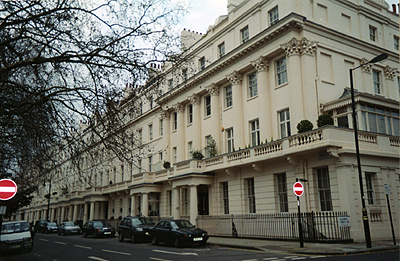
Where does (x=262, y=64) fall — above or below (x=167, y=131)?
above

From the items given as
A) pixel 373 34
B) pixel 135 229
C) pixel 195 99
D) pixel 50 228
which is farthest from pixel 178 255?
pixel 50 228

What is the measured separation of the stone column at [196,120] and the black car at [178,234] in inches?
491

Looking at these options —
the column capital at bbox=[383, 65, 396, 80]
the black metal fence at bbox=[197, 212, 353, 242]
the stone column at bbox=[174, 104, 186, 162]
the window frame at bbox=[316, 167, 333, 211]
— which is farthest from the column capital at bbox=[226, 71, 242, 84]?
the column capital at bbox=[383, 65, 396, 80]

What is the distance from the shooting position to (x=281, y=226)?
20656mm

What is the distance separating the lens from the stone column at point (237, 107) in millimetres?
27078

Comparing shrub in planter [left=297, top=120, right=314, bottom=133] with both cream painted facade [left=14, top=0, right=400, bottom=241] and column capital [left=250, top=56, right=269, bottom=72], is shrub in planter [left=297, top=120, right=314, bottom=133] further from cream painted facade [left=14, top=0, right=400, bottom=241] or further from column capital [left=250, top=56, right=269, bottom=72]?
column capital [left=250, top=56, right=269, bottom=72]

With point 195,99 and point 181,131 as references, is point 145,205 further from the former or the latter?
point 195,99

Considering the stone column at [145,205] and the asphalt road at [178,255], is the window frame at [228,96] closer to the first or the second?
the stone column at [145,205]

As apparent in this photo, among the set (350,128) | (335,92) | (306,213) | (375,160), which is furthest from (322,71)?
(306,213)

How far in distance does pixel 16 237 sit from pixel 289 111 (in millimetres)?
17036

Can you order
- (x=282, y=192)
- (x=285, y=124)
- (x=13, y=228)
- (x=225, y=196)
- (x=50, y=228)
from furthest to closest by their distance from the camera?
(x=50, y=228), (x=225, y=196), (x=285, y=124), (x=282, y=192), (x=13, y=228)

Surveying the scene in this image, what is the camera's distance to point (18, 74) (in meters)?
13.0

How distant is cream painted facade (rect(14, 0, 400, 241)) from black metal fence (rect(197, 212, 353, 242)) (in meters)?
0.91

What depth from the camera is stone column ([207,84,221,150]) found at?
29.8 meters
